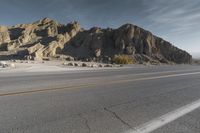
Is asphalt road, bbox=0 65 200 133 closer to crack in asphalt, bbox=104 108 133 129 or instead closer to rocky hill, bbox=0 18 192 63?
crack in asphalt, bbox=104 108 133 129

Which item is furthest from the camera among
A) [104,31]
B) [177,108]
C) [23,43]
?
[104,31]

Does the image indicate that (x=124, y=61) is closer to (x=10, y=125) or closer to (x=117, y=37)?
(x=117, y=37)

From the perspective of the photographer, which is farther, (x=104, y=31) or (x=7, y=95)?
(x=104, y=31)

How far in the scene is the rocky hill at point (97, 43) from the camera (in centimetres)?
8739

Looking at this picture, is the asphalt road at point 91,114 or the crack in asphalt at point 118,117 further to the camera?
the crack in asphalt at point 118,117

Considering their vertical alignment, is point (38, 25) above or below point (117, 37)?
above

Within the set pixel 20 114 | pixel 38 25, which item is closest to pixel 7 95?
pixel 20 114

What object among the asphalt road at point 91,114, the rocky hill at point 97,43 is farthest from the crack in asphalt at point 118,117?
the rocky hill at point 97,43

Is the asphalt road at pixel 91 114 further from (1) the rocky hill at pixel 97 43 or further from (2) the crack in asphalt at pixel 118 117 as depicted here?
(1) the rocky hill at pixel 97 43

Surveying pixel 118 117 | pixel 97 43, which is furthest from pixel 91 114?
pixel 97 43

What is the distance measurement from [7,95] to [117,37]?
91.6 m

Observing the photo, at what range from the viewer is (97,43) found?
9575 centimetres

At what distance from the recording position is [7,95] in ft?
23.9

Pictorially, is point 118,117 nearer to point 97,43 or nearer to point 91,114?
point 91,114
